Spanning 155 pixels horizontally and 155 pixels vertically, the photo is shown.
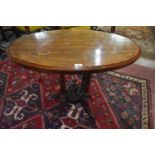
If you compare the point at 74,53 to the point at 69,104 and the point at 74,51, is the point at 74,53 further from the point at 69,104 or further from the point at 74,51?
the point at 69,104

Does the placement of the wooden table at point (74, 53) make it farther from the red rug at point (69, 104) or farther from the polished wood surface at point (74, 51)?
the red rug at point (69, 104)

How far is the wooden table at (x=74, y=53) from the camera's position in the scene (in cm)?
120

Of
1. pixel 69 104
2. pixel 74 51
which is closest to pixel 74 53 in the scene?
pixel 74 51

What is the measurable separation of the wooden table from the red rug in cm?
18

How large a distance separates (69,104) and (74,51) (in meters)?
0.72

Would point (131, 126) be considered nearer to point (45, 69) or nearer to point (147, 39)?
point (45, 69)

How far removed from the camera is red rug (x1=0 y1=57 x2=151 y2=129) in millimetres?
1728

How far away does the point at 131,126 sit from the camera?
170 cm

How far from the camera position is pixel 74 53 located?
53.4 inches

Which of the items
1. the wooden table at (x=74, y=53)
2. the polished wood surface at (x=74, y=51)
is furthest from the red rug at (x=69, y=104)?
the polished wood surface at (x=74, y=51)

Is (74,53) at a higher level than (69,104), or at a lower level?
higher

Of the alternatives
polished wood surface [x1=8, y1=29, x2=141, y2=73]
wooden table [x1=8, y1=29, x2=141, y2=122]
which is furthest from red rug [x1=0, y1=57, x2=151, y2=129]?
polished wood surface [x1=8, y1=29, x2=141, y2=73]

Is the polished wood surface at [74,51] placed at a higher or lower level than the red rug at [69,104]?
higher

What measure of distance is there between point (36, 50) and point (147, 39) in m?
2.84
